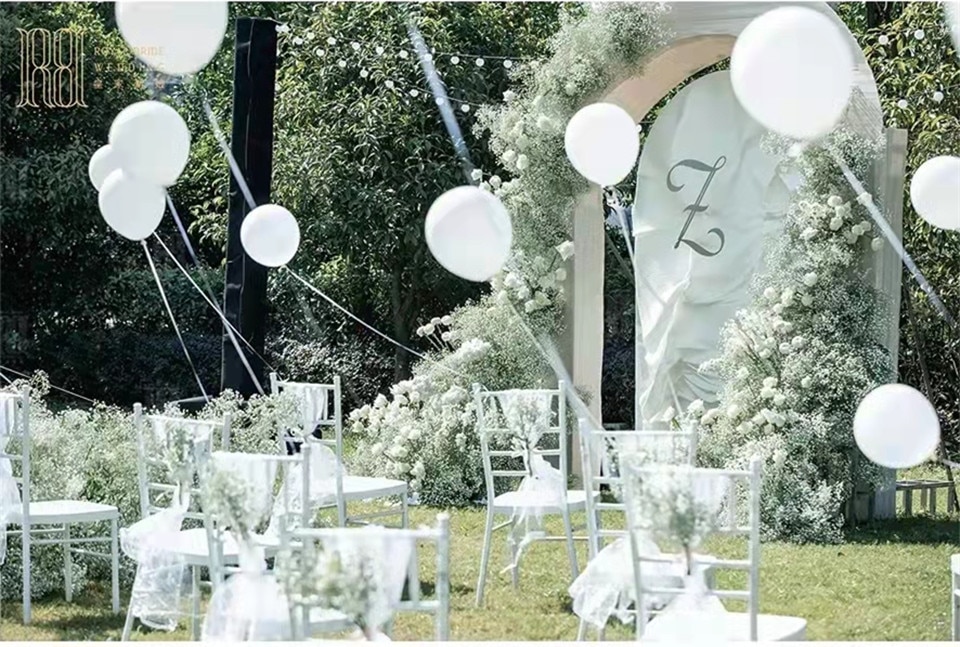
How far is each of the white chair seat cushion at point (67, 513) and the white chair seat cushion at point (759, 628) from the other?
8.62ft

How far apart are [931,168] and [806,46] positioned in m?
1.42

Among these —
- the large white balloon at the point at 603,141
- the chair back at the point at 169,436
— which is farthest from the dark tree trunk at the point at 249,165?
the large white balloon at the point at 603,141

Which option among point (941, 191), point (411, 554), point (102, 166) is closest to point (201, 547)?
point (411, 554)

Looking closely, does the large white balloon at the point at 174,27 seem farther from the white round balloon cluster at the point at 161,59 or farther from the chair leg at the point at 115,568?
the chair leg at the point at 115,568

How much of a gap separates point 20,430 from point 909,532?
4393 millimetres

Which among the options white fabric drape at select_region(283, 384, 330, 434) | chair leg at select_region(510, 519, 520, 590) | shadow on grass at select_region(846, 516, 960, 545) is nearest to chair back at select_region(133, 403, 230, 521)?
white fabric drape at select_region(283, 384, 330, 434)

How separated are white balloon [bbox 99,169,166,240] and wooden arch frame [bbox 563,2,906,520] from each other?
3044 millimetres

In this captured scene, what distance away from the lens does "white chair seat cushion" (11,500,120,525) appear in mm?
5406

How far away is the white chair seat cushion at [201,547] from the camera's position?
4598 millimetres

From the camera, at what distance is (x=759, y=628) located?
12.3 feet

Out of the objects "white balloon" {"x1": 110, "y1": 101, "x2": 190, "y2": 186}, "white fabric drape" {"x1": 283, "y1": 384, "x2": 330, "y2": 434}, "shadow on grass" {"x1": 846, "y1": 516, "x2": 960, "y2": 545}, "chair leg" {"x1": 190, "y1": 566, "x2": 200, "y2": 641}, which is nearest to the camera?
"chair leg" {"x1": 190, "y1": 566, "x2": 200, "y2": 641}

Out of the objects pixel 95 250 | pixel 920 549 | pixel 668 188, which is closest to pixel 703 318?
pixel 668 188

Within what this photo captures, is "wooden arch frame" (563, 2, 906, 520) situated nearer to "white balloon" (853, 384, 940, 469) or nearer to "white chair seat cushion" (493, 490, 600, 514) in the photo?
"white chair seat cushion" (493, 490, 600, 514)

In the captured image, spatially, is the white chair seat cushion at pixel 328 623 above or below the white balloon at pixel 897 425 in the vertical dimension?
below
